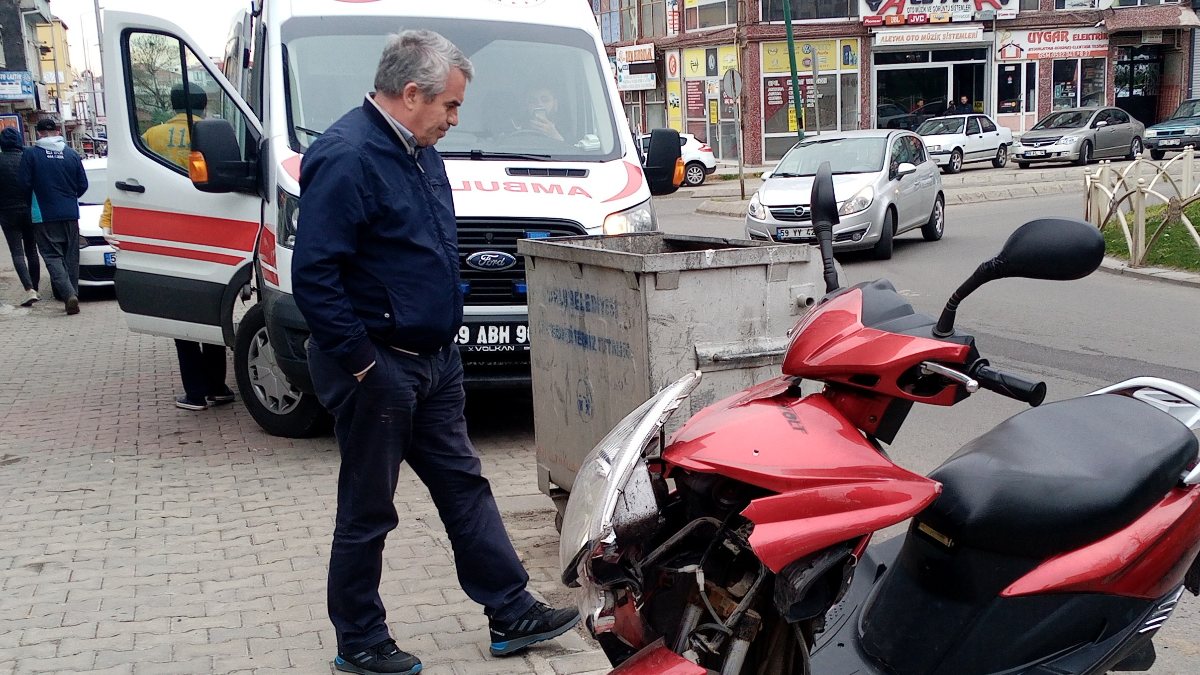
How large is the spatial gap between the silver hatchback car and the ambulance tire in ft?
27.8

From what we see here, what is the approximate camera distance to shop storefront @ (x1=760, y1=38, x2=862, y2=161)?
37500 millimetres

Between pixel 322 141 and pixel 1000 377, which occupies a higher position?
pixel 322 141

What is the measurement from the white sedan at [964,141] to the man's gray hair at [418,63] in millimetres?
29194

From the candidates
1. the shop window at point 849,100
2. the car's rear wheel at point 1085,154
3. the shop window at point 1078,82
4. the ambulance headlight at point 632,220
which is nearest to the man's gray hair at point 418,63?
the ambulance headlight at point 632,220

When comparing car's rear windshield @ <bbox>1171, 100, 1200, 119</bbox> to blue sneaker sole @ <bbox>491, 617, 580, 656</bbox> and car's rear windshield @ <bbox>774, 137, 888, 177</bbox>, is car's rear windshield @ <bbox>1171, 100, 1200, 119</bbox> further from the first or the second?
blue sneaker sole @ <bbox>491, 617, 580, 656</bbox>

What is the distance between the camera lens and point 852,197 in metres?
15.2

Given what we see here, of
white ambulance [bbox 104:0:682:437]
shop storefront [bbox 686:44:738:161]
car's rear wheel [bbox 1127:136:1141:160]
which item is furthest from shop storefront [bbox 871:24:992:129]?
white ambulance [bbox 104:0:682:437]

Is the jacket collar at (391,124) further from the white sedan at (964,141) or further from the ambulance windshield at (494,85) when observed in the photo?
the white sedan at (964,141)

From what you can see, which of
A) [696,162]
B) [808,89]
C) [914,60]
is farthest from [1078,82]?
[696,162]

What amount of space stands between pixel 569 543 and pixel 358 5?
568 cm

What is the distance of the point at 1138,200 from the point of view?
Result: 13219mm

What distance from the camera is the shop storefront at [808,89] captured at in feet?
123

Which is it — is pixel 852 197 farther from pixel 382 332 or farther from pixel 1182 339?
pixel 382 332

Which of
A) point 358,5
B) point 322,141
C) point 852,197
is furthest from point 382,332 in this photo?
point 852,197
